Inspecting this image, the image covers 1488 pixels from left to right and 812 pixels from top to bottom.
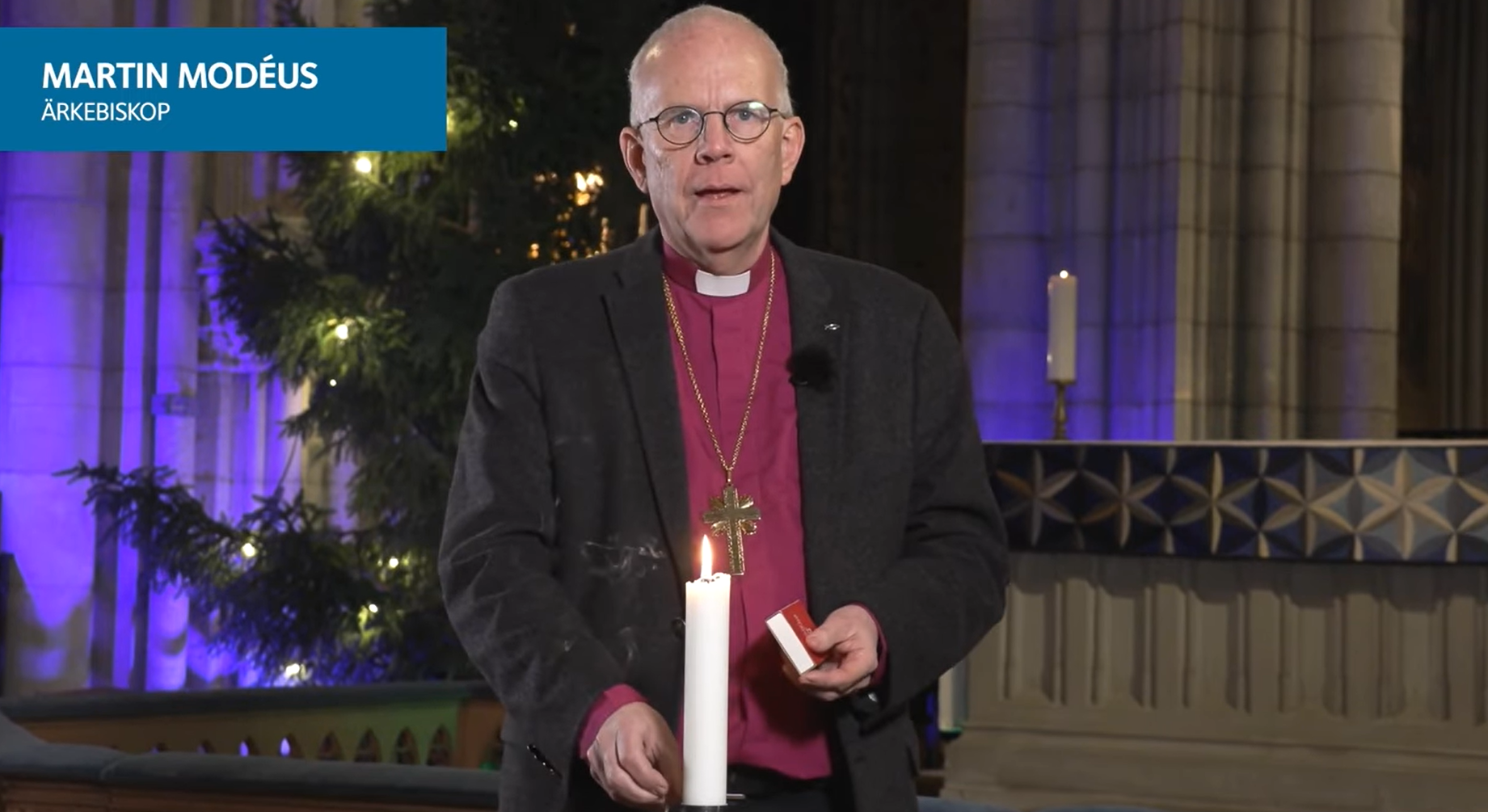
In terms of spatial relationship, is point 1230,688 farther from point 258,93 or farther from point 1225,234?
point 258,93

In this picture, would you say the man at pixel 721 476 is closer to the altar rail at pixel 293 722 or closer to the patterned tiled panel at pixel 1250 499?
the patterned tiled panel at pixel 1250 499

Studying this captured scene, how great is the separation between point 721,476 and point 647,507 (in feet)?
0.28

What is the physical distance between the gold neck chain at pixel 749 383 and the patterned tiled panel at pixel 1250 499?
3419 millimetres

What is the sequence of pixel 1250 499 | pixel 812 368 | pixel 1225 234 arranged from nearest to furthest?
pixel 812 368 < pixel 1250 499 < pixel 1225 234

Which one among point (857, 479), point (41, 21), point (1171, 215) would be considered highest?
point (41, 21)

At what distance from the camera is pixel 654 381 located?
222 cm

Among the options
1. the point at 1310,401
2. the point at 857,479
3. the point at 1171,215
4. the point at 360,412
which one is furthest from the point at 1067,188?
the point at 857,479

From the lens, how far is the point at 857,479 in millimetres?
2199

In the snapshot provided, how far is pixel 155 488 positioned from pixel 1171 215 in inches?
181

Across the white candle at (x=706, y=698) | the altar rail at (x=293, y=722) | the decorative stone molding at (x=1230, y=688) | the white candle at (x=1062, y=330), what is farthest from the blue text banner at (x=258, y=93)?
the white candle at (x=706, y=698)

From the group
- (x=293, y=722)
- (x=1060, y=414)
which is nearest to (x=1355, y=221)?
(x=1060, y=414)

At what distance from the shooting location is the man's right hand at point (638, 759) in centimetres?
188

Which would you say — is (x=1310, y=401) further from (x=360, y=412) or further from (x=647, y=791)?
(x=647, y=791)

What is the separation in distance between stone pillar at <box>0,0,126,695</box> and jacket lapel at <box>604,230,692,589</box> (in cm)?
976
